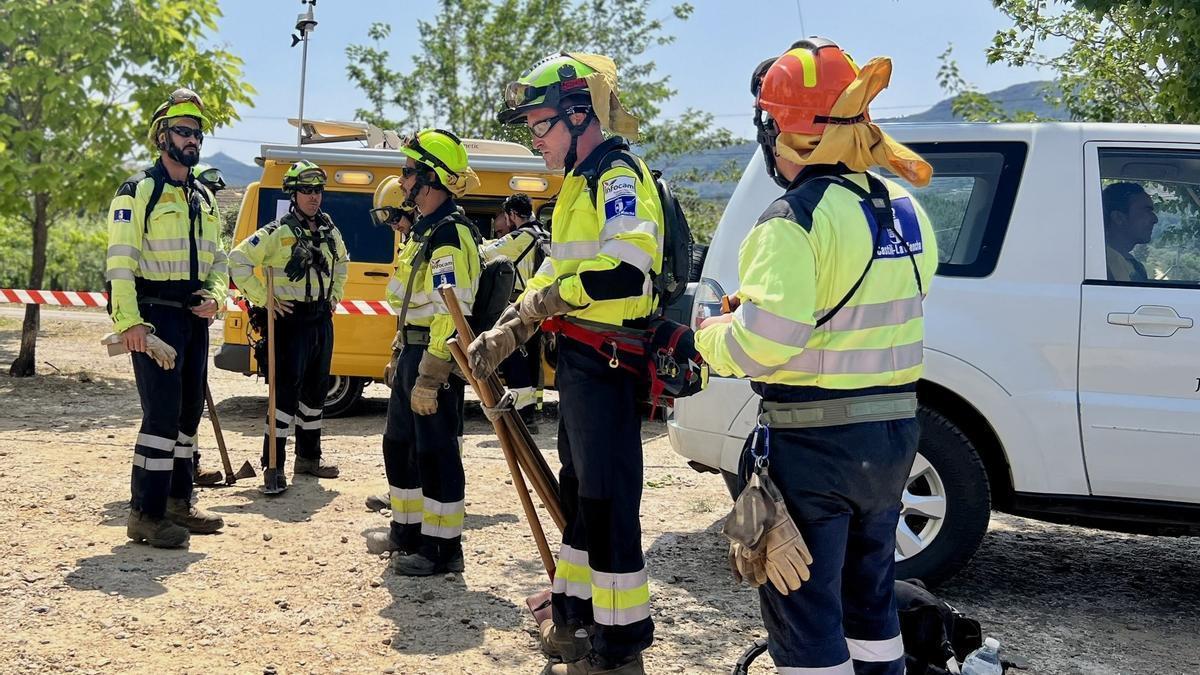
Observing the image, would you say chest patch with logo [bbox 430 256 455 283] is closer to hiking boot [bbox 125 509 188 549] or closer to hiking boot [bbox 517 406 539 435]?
hiking boot [bbox 125 509 188 549]

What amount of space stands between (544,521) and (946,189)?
9.63 feet

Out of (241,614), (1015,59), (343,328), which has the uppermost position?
(1015,59)

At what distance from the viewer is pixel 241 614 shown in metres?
4.69

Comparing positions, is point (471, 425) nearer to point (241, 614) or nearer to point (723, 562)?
point (723, 562)

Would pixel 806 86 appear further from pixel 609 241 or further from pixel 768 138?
pixel 609 241

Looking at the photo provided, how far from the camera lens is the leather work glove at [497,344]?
3.90 meters

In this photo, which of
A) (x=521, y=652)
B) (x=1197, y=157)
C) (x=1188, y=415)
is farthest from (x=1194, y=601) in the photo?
(x=521, y=652)

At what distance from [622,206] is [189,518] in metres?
3.49

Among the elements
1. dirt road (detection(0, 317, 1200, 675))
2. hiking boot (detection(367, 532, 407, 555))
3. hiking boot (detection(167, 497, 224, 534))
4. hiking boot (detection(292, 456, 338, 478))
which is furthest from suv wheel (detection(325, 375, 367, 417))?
hiking boot (detection(367, 532, 407, 555))

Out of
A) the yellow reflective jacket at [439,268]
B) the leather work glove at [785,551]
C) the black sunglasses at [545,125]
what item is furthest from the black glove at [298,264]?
the leather work glove at [785,551]

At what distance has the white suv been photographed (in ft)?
15.2

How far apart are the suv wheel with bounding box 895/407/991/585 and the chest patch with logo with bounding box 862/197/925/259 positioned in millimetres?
2022

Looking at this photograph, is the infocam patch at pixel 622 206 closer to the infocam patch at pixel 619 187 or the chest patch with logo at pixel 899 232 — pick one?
the infocam patch at pixel 619 187

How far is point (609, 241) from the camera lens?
363 centimetres
